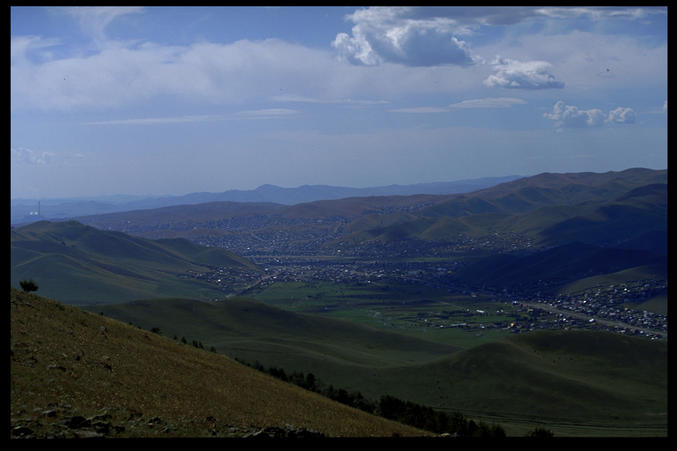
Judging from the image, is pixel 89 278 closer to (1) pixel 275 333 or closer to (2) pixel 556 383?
(1) pixel 275 333

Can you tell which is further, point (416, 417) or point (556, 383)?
point (556, 383)

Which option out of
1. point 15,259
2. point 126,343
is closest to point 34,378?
point 126,343

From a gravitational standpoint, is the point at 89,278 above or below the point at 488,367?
above

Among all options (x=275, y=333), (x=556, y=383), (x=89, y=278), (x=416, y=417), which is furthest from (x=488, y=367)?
(x=89, y=278)

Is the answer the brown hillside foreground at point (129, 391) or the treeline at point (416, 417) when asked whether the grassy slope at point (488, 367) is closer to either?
the treeline at point (416, 417)

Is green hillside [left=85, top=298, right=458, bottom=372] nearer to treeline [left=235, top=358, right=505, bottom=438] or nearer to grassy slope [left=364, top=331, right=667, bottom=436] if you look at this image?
grassy slope [left=364, top=331, right=667, bottom=436]

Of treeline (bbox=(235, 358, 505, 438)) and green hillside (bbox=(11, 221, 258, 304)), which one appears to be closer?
treeline (bbox=(235, 358, 505, 438))

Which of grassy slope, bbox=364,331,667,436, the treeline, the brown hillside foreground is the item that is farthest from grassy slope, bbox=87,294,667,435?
the brown hillside foreground

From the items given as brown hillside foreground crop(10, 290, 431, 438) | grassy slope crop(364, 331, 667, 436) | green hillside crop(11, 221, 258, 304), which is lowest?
grassy slope crop(364, 331, 667, 436)

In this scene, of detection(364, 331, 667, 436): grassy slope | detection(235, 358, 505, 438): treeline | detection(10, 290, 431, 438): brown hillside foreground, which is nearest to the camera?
detection(10, 290, 431, 438): brown hillside foreground

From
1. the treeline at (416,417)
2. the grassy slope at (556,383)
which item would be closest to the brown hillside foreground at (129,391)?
the treeline at (416,417)
